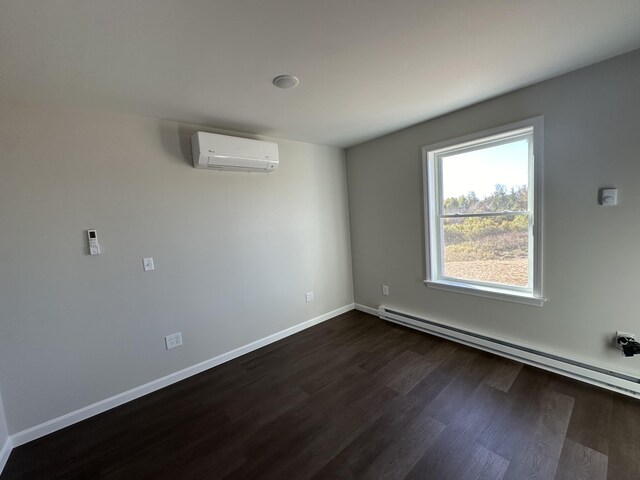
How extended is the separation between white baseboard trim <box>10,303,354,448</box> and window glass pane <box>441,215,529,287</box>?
2015mm

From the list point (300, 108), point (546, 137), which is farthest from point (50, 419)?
point (546, 137)

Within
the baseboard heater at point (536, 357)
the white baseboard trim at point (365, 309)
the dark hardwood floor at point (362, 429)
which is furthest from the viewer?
the white baseboard trim at point (365, 309)

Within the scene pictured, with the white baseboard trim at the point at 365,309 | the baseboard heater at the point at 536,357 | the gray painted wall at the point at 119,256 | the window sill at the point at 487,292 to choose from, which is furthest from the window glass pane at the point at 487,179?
the gray painted wall at the point at 119,256

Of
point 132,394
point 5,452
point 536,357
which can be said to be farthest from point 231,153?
point 536,357

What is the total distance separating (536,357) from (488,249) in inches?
38.8

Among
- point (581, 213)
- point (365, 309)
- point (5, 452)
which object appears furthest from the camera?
point (365, 309)

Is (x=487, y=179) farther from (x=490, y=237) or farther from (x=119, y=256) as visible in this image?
(x=119, y=256)

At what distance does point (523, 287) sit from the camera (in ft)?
7.84

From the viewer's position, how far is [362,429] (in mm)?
1770

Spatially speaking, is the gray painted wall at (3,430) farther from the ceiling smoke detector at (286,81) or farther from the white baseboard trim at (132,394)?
the ceiling smoke detector at (286,81)

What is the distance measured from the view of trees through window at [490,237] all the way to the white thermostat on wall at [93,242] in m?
3.23

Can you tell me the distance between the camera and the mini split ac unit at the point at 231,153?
2.34m

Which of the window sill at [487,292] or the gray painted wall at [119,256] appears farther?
the window sill at [487,292]

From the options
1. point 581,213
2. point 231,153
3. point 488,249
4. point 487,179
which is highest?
point 231,153
